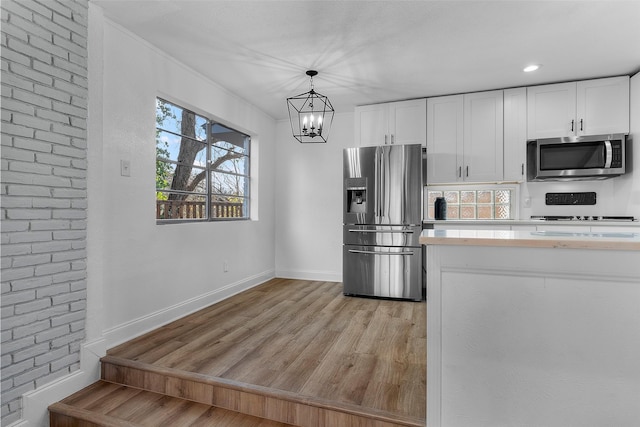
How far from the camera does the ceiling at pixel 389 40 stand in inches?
83.7

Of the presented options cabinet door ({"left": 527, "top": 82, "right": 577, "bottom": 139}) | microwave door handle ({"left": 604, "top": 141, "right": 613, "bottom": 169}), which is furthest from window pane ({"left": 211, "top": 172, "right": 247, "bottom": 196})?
microwave door handle ({"left": 604, "top": 141, "right": 613, "bottom": 169})

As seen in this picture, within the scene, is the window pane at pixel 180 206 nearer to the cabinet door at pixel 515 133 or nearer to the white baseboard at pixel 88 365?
the white baseboard at pixel 88 365

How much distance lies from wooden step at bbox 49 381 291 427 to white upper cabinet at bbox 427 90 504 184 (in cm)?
320

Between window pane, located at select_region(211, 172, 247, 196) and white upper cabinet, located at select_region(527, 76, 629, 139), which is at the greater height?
white upper cabinet, located at select_region(527, 76, 629, 139)

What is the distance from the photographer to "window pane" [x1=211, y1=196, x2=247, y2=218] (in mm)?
3502

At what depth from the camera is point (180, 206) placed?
3.03 meters

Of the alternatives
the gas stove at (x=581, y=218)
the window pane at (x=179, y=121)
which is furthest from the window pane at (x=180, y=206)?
the gas stove at (x=581, y=218)

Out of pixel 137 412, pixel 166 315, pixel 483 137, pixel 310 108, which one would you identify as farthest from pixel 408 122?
pixel 137 412

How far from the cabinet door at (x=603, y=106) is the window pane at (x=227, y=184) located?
3839mm

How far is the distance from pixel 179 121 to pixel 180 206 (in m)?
0.81

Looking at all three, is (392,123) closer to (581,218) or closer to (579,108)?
(579,108)

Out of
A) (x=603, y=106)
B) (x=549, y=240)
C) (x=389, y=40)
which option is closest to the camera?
(x=549, y=240)

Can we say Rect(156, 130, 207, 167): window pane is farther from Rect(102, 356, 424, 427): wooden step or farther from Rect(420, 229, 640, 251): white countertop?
Rect(420, 229, 640, 251): white countertop

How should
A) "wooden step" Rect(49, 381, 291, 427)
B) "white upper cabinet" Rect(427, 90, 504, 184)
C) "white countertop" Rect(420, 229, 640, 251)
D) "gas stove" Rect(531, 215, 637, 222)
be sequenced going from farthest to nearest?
"white upper cabinet" Rect(427, 90, 504, 184), "gas stove" Rect(531, 215, 637, 222), "wooden step" Rect(49, 381, 291, 427), "white countertop" Rect(420, 229, 640, 251)
